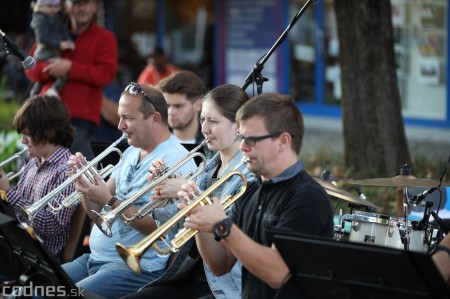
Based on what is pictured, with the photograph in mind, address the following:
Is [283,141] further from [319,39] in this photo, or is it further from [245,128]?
[319,39]

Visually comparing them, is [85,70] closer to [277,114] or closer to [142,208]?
[142,208]

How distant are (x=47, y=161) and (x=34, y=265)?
1.53 metres

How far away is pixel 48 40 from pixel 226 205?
418cm

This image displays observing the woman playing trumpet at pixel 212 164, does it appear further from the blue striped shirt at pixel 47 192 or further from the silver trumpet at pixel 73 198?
the blue striped shirt at pixel 47 192

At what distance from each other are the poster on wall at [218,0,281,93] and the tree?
19.3 ft

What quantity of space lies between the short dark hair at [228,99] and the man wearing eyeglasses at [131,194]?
1.36ft

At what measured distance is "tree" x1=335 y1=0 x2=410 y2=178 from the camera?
26.6ft

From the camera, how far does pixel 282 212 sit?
3.57 metres

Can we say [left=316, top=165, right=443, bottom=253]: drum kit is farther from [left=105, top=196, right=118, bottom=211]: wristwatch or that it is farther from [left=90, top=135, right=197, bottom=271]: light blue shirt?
[left=105, top=196, right=118, bottom=211]: wristwatch

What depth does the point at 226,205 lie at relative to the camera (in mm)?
3660

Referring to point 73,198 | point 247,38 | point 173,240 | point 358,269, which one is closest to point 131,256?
point 173,240

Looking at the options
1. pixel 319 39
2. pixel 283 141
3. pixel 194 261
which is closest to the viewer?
pixel 283 141

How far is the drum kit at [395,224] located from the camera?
184 inches

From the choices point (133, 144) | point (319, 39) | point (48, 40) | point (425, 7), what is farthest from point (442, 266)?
point (319, 39)
